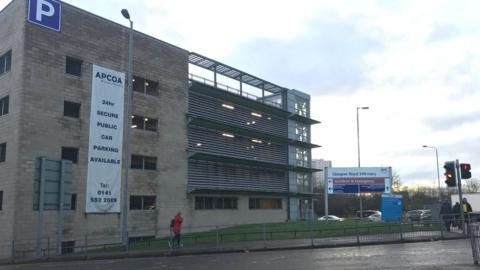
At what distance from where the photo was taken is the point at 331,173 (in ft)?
155

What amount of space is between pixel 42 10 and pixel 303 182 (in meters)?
32.8

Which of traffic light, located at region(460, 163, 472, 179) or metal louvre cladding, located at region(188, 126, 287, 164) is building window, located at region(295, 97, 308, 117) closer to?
metal louvre cladding, located at region(188, 126, 287, 164)

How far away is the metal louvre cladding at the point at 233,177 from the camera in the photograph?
40188mm

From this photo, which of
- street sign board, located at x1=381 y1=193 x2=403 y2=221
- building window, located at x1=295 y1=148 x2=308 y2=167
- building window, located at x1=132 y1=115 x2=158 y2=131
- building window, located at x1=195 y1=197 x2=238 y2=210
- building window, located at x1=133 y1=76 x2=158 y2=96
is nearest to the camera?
building window, located at x1=132 y1=115 x2=158 y2=131

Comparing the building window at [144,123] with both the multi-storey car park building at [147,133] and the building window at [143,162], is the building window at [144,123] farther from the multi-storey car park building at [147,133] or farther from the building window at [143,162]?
the building window at [143,162]

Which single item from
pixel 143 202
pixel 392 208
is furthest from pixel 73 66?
pixel 392 208

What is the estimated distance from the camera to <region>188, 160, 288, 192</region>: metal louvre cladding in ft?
132

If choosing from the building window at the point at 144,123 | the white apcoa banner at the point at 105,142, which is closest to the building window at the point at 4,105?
the white apcoa banner at the point at 105,142

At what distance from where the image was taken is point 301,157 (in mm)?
54562

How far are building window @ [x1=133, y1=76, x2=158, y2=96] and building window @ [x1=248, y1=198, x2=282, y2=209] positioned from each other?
14.1 metres

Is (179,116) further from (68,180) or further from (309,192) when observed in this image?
(309,192)

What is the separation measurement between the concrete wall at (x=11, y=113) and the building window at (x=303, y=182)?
30.7 m

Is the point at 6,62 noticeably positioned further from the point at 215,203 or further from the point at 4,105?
the point at 215,203

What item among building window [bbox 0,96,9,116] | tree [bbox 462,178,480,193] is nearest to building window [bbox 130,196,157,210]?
building window [bbox 0,96,9,116]
